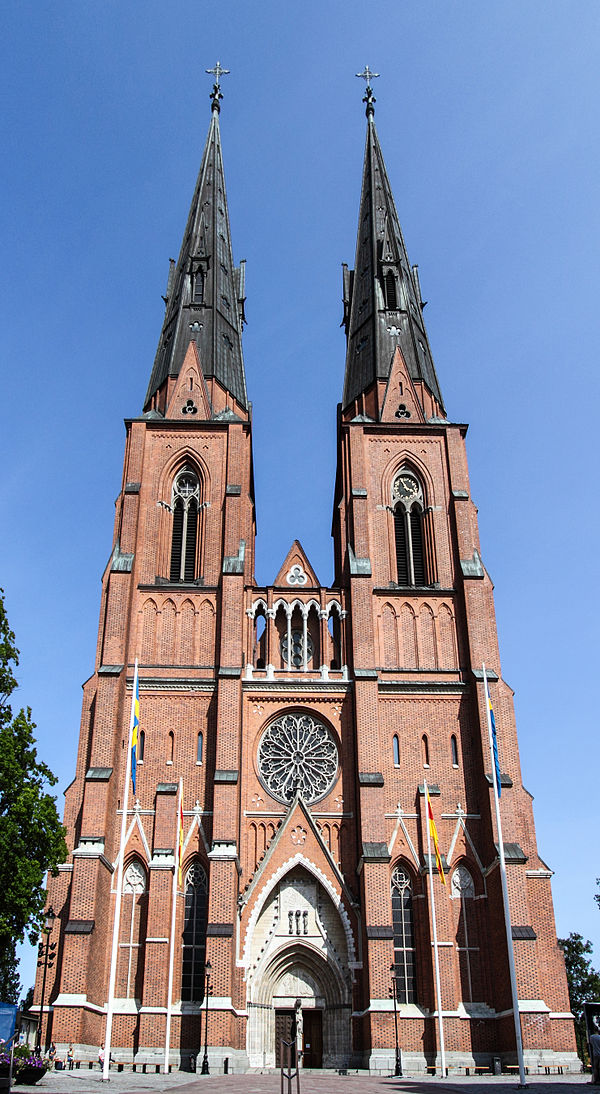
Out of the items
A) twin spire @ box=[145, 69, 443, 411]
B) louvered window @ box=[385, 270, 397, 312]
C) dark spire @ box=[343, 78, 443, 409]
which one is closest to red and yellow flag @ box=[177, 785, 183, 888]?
twin spire @ box=[145, 69, 443, 411]

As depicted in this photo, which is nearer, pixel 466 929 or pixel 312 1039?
pixel 312 1039

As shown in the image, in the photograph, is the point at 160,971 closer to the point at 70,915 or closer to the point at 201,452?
the point at 70,915

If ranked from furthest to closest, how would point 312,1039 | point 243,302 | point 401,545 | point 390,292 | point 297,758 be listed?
point 243,302, point 390,292, point 401,545, point 297,758, point 312,1039

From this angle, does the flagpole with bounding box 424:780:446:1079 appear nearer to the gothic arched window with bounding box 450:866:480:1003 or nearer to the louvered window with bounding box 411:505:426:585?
the gothic arched window with bounding box 450:866:480:1003

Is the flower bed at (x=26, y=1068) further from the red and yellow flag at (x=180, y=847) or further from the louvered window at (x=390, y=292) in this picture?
the louvered window at (x=390, y=292)

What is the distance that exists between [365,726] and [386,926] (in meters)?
6.55

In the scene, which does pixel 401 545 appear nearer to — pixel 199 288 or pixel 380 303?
pixel 380 303

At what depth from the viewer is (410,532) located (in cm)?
3875

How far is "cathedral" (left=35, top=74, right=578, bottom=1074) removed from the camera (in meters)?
29.4

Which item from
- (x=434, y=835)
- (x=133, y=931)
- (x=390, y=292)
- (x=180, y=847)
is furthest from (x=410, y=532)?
(x=133, y=931)

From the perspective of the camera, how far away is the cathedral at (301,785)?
2942cm

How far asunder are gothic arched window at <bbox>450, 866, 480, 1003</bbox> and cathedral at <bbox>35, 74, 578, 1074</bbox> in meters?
0.07

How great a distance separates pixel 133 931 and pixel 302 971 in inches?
223

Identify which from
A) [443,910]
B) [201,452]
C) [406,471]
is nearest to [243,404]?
[201,452]
